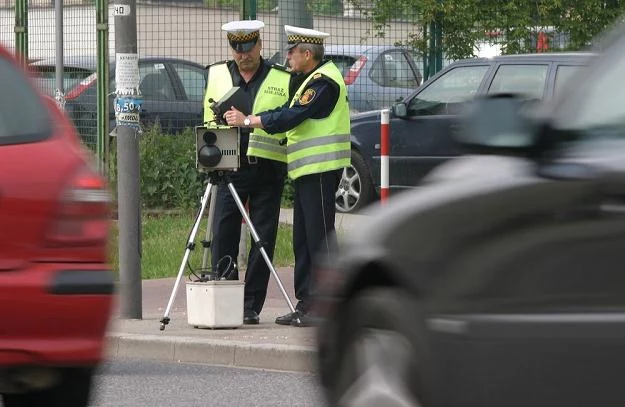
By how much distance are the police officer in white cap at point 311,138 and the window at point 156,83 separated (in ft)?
27.1

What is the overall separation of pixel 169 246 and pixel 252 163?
4442 millimetres

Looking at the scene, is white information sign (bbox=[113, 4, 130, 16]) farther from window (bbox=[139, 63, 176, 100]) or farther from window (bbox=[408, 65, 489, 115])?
window (bbox=[139, 63, 176, 100])

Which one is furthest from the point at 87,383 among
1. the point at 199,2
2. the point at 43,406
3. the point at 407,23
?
the point at 199,2

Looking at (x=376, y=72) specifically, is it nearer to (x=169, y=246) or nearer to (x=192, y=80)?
(x=192, y=80)

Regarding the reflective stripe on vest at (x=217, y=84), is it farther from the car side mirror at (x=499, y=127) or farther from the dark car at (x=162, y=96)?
the dark car at (x=162, y=96)

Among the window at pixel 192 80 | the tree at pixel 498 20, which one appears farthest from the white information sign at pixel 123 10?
the window at pixel 192 80

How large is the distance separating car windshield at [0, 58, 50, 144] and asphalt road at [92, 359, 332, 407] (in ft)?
6.73

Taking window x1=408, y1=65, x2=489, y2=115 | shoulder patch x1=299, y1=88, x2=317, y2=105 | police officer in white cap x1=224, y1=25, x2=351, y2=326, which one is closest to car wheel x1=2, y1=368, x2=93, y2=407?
police officer in white cap x1=224, y1=25, x2=351, y2=326

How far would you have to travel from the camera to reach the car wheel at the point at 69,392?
247 inches

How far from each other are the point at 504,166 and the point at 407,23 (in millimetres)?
13167

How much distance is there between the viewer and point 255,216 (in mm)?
11312

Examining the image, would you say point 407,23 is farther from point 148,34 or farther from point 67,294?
point 67,294

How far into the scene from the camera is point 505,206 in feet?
16.1

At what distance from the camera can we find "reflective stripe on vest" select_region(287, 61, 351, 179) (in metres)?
10.8
